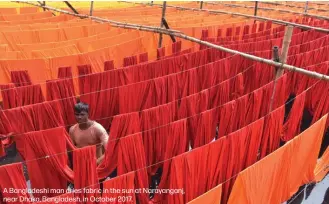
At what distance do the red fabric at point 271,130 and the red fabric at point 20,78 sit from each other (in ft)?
10.8

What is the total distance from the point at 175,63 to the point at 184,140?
6.96ft

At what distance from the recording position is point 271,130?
4031mm

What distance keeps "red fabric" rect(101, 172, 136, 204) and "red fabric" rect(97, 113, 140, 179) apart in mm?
797

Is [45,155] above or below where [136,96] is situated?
below

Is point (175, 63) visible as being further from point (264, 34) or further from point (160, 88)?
point (264, 34)

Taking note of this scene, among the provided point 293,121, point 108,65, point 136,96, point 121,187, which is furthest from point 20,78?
point 293,121

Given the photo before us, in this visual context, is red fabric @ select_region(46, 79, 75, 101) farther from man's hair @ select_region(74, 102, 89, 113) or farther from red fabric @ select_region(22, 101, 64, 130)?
man's hair @ select_region(74, 102, 89, 113)

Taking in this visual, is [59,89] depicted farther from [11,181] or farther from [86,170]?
[11,181]

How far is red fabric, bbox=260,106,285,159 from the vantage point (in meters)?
3.95

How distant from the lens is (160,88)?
4.87m

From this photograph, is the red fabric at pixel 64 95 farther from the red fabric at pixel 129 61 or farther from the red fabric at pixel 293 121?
the red fabric at pixel 293 121

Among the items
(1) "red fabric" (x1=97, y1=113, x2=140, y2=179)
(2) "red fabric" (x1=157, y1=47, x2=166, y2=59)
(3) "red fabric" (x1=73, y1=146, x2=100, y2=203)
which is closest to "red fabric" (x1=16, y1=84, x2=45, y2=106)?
(1) "red fabric" (x1=97, y1=113, x2=140, y2=179)

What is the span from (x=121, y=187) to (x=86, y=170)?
1.72 ft

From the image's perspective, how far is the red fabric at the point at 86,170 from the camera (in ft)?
9.70
